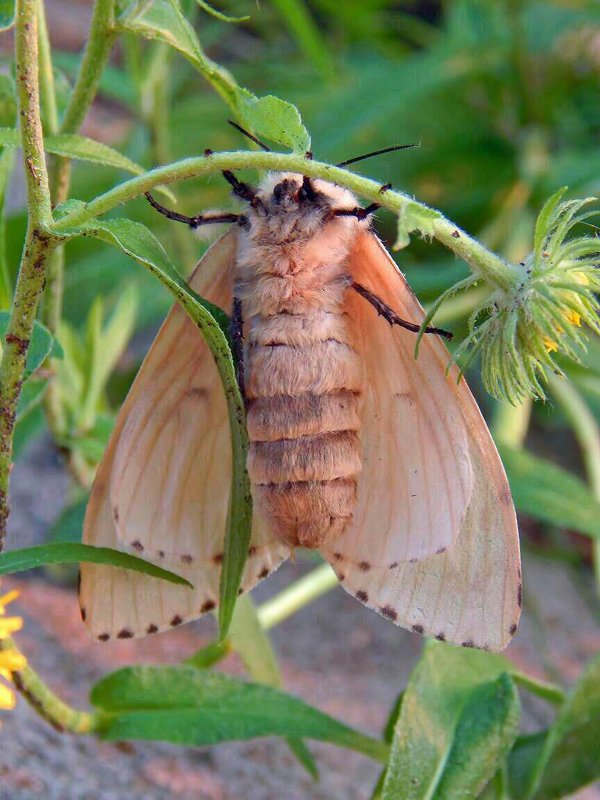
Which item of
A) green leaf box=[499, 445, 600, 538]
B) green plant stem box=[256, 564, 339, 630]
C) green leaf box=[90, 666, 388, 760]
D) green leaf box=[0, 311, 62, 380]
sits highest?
green leaf box=[0, 311, 62, 380]

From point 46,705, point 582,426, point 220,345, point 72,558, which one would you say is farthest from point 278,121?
point 582,426

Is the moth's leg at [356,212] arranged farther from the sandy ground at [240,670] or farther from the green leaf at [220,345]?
the sandy ground at [240,670]

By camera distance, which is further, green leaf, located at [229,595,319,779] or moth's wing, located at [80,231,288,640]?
green leaf, located at [229,595,319,779]

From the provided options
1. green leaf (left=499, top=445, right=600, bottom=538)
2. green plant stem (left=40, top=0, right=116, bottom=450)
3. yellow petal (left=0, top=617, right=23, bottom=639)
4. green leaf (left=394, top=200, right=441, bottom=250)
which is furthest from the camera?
green leaf (left=499, top=445, right=600, bottom=538)

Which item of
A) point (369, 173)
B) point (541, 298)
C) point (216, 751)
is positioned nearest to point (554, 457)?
point (369, 173)

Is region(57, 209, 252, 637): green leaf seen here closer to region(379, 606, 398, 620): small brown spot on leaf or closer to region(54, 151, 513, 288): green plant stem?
region(54, 151, 513, 288): green plant stem

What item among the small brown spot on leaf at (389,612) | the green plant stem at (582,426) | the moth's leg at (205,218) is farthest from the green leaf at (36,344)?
the green plant stem at (582,426)

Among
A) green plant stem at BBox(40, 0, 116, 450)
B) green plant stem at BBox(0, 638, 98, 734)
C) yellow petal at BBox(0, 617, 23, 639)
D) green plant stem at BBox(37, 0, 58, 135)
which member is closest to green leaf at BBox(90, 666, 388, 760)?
green plant stem at BBox(0, 638, 98, 734)
